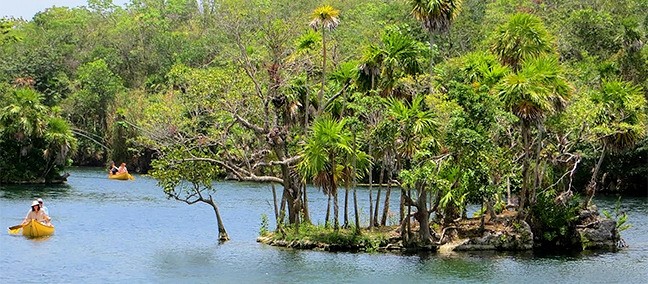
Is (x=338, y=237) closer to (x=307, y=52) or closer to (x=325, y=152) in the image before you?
(x=325, y=152)

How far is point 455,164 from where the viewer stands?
40.9 meters

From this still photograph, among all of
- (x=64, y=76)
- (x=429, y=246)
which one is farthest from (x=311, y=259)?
(x=64, y=76)

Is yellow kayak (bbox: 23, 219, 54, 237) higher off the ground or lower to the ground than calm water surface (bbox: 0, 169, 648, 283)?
higher

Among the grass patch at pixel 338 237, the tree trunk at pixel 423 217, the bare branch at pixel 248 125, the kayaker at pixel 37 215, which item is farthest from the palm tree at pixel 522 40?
the kayaker at pixel 37 215

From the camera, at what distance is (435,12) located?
42656 mm

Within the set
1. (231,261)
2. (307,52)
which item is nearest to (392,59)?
(307,52)

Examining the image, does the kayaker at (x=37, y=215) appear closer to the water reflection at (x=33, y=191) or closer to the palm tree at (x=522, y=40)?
the water reflection at (x=33, y=191)

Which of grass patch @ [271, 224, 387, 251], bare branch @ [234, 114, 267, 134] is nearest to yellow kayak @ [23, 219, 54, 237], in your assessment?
bare branch @ [234, 114, 267, 134]

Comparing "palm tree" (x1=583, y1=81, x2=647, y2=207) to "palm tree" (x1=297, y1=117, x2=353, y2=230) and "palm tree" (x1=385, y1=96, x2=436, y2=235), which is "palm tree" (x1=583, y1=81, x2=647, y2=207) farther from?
"palm tree" (x1=297, y1=117, x2=353, y2=230)

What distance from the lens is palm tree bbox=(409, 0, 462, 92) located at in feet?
140

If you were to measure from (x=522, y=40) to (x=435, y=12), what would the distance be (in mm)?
4790

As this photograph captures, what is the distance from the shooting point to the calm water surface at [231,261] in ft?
120

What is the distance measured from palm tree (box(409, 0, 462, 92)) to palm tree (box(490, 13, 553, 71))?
3.16 m

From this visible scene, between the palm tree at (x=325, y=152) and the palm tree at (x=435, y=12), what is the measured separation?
534 cm
